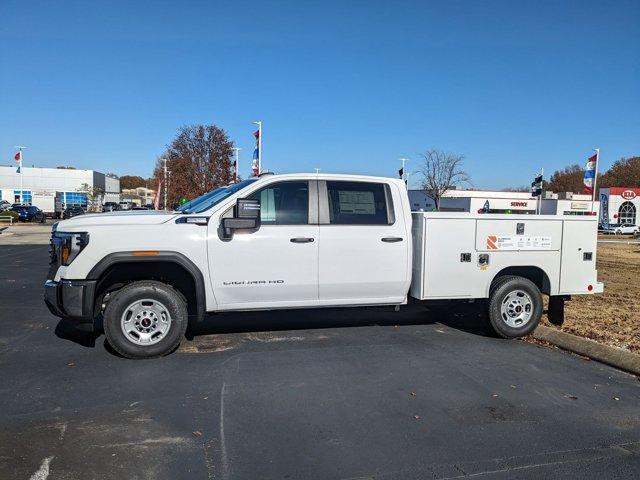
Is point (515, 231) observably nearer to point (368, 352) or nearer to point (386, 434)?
point (368, 352)

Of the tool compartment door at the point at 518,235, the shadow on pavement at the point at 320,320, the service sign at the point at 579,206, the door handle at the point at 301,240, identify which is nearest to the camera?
the door handle at the point at 301,240

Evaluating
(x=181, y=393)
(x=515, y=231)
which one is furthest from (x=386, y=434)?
(x=515, y=231)

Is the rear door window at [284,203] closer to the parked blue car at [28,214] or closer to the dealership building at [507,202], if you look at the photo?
the parked blue car at [28,214]

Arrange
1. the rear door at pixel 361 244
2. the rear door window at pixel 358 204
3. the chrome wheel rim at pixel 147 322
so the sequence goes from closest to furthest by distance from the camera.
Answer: the chrome wheel rim at pixel 147 322 < the rear door at pixel 361 244 < the rear door window at pixel 358 204

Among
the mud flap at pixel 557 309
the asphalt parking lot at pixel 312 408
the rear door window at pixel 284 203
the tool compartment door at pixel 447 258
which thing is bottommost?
the asphalt parking lot at pixel 312 408

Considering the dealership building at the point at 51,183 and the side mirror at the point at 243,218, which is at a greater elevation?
the dealership building at the point at 51,183

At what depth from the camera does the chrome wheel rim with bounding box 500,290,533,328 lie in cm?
696

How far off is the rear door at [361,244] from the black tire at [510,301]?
4.14 feet

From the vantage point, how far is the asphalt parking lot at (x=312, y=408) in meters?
3.59

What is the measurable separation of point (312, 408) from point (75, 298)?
280 centimetres

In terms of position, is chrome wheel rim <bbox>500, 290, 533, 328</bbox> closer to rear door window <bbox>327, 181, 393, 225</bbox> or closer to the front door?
rear door window <bbox>327, 181, 393, 225</bbox>

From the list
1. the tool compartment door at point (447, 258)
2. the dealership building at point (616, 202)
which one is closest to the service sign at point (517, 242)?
the tool compartment door at point (447, 258)

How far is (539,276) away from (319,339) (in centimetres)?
314

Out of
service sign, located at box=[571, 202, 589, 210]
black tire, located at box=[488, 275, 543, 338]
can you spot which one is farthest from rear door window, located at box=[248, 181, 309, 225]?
service sign, located at box=[571, 202, 589, 210]
